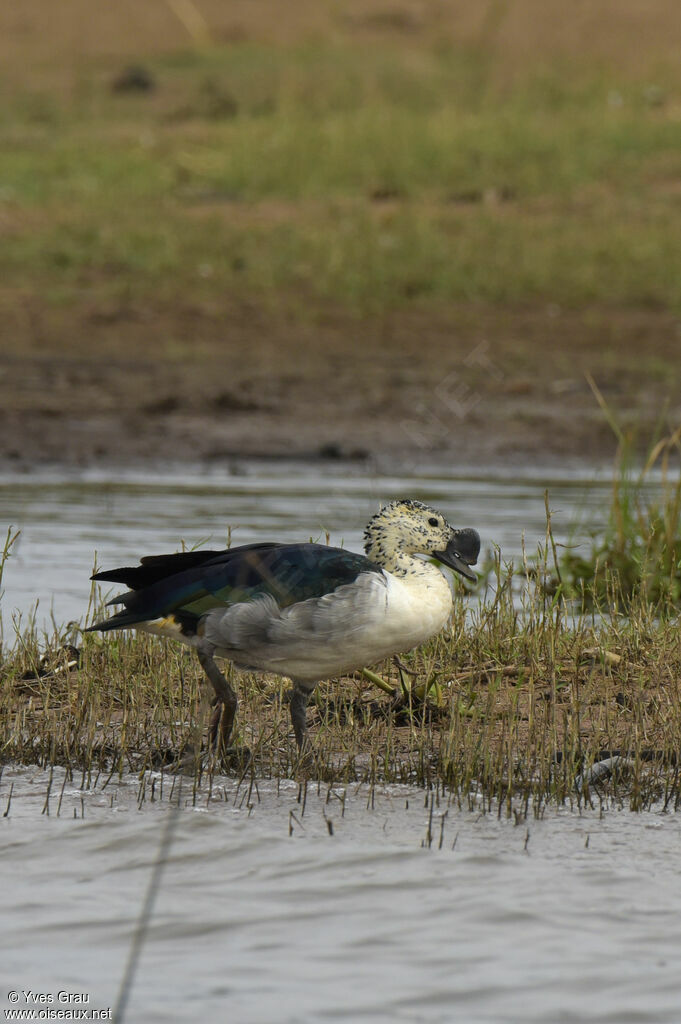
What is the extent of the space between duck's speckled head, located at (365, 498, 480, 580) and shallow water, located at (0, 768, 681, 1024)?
2.36 feet

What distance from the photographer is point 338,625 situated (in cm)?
470

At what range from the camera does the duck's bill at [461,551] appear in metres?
5.16

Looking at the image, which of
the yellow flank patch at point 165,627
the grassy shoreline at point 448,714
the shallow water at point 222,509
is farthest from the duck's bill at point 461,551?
the shallow water at point 222,509

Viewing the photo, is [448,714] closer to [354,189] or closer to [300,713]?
[300,713]

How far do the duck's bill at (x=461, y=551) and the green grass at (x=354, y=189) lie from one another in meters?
10.1

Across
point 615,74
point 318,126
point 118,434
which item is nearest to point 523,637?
point 118,434

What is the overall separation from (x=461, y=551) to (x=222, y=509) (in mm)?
5134

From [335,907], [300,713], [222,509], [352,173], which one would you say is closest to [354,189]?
[352,173]

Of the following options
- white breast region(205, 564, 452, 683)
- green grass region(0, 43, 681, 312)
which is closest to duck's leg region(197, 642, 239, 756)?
white breast region(205, 564, 452, 683)

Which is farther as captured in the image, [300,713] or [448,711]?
[448,711]

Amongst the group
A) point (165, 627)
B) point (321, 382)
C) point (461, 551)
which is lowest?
point (165, 627)

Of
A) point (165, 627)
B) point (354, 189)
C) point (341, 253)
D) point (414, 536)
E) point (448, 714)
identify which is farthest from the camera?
point (354, 189)

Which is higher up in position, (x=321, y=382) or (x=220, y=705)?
(x=321, y=382)

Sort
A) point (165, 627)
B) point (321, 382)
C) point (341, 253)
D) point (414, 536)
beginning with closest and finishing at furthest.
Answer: point (165, 627)
point (414, 536)
point (321, 382)
point (341, 253)
